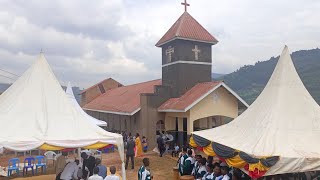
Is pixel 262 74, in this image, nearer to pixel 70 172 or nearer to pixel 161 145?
pixel 161 145

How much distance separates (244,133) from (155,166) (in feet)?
22.5

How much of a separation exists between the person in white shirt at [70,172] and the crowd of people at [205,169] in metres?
3.45

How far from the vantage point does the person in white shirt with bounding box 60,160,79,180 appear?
920 centimetres

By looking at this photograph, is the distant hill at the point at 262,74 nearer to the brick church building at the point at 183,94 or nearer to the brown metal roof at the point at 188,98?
the brick church building at the point at 183,94

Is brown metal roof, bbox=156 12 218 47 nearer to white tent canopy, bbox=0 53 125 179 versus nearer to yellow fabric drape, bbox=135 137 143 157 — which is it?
yellow fabric drape, bbox=135 137 143 157

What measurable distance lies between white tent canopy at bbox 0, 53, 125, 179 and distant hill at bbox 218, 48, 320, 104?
157 ft

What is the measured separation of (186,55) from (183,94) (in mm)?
2527

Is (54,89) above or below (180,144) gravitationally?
above

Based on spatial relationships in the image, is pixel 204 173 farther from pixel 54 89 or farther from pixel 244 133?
pixel 54 89

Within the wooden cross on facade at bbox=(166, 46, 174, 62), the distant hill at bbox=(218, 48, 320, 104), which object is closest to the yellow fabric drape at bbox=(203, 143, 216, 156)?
the wooden cross on facade at bbox=(166, 46, 174, 62)

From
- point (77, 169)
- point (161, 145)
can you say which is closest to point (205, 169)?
point (77, 169)

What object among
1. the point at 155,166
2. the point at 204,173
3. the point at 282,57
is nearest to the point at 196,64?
the point at 155,166

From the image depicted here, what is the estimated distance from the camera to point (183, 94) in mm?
20281

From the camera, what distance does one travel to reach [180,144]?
1952 centimetres
